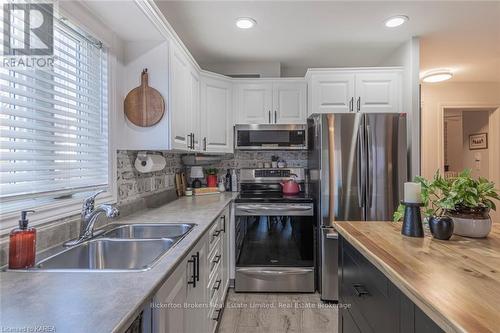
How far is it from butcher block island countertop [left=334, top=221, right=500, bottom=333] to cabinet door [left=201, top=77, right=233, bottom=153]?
193 cm

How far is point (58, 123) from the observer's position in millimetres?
1519

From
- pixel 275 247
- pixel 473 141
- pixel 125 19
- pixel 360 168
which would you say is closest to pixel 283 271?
pixel 275 247

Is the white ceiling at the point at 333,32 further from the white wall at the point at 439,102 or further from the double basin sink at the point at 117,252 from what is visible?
the double basin sink at the point at 117,252

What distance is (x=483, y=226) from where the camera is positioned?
1291 mm

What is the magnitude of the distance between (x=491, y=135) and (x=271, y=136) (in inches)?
147

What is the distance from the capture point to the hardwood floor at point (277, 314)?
2.24m

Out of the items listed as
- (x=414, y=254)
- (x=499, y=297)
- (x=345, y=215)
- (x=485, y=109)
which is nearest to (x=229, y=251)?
(x=345, y=215)

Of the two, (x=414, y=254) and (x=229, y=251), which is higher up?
(x=414, y=254)

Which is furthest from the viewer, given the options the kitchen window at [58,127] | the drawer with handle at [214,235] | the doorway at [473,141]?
the doorway at [473,141]

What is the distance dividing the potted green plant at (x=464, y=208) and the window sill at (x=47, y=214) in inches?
66.5

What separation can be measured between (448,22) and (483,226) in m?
2.04

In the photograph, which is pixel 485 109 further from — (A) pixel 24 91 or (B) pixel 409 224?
(A) pixel 24 91

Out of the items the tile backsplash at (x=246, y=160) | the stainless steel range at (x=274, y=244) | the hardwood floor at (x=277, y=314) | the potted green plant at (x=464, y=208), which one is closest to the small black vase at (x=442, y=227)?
the potted green plant at (x=464, y=208)

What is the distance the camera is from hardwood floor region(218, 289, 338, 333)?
2.24 meters
